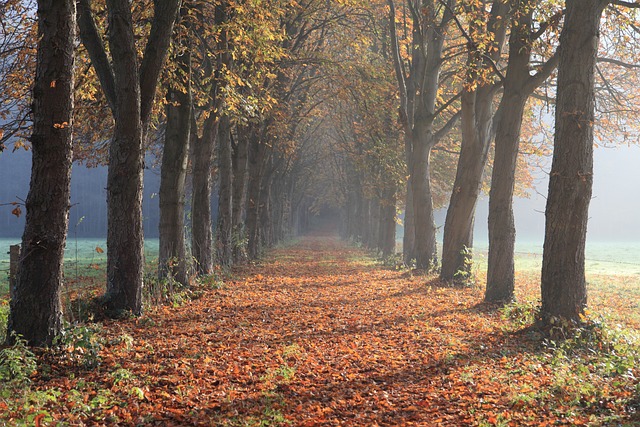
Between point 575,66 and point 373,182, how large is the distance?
73.8ft

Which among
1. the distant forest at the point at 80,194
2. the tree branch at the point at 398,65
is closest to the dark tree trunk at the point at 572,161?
the tree branch at the point at 398,65

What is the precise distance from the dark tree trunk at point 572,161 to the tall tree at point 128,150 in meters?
6.57

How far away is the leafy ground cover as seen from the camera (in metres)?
4.84

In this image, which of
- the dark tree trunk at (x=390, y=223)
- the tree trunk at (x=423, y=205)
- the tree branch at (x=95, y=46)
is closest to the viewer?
the tree branch at (x=95, y=46)

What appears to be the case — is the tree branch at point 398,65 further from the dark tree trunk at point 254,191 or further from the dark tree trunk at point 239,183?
the dark tree trunk at point 254,191

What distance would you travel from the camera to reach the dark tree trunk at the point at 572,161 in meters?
8.01

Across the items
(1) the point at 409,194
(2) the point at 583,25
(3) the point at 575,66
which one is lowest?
(1) the point at 409,194

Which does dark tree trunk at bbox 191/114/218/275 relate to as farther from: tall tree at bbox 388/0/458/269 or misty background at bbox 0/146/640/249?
misty background at bbox 0/146/640/249

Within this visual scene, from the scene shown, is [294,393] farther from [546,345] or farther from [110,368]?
[546,345]

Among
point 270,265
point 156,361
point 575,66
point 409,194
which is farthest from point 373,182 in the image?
point 156,361

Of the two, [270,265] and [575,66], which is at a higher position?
[575,66]

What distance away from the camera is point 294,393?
5609mm

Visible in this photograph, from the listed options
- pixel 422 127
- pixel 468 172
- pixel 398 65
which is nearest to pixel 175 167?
pixel 468 172

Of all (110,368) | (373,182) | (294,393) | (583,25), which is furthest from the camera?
(373,182)
